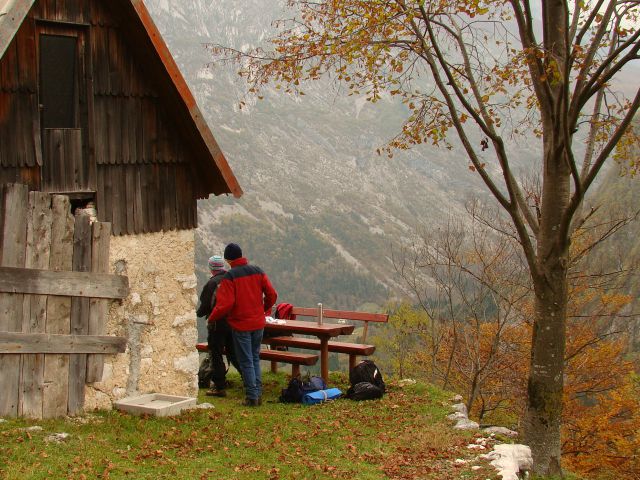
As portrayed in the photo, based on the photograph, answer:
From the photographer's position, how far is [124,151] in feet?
27.4

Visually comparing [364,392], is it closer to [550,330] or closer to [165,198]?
[550,330]

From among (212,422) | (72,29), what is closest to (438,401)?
(212,422)

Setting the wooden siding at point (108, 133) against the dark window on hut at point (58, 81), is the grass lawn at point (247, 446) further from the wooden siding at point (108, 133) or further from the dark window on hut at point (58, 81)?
the dark window on hut at point (58, 81)

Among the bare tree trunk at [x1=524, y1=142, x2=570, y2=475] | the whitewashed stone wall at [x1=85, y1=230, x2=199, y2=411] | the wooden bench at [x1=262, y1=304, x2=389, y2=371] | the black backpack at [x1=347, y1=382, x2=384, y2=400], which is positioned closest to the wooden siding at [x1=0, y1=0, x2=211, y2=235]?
the whitewashed stone wall at [x1=85, y1=230, x2=199, y2=411]

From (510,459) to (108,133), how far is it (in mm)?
5885

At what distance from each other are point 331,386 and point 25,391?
5.52 metres

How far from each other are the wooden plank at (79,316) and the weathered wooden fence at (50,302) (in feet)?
0.03

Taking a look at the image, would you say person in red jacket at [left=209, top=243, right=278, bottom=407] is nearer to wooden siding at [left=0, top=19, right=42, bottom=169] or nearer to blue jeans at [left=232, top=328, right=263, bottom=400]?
blue jeans at [left=232, top=328, right=263, bottom=400]

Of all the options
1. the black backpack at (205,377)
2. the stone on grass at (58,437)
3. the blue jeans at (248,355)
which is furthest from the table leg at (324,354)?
the stone on grass at (58,437)

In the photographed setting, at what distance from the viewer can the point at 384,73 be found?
8.88 m

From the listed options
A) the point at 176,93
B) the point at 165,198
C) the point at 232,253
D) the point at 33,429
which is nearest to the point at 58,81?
the point at 176,93

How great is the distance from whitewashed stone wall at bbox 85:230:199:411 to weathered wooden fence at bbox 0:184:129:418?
232 mm

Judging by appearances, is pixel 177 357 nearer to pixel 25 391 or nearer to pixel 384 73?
pixel 25 391

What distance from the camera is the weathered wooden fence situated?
7.13 meters
